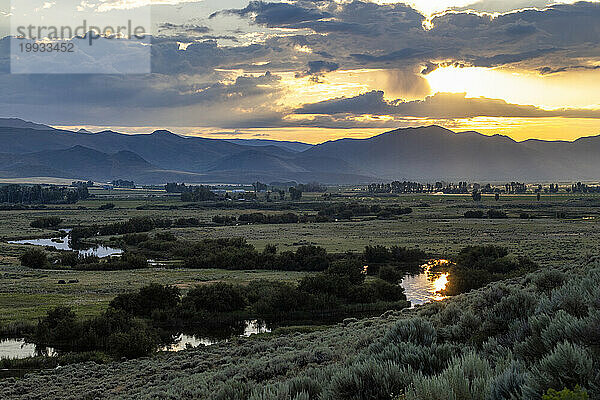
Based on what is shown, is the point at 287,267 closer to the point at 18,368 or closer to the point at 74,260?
the point at 74,260

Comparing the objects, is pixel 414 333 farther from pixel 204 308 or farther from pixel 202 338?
pixel 204 308

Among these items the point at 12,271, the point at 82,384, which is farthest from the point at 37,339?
the point at 12,271

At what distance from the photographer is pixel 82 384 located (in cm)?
1886

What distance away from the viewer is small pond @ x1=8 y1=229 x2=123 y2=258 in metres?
65.8

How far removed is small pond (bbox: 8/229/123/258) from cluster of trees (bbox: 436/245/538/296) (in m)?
41.1

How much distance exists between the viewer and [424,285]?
4288cm

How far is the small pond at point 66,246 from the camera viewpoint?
216 ft

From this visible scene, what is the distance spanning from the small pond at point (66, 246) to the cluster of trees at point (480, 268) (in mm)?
41052

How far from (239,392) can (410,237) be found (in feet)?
224

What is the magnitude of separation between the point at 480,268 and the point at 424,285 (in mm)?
6631

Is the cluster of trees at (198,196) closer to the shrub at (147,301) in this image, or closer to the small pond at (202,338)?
the shrub at (147,301)

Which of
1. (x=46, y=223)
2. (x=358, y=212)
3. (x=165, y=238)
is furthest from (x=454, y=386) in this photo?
(x=358, y=212)

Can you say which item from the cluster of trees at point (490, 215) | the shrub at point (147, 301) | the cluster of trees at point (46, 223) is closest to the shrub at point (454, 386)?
the shrub at point (147, 301)

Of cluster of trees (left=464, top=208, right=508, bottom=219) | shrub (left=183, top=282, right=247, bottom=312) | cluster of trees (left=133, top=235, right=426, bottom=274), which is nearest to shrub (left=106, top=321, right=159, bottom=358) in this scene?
shrub (left=183, top=282, right=247, bottom=312)
